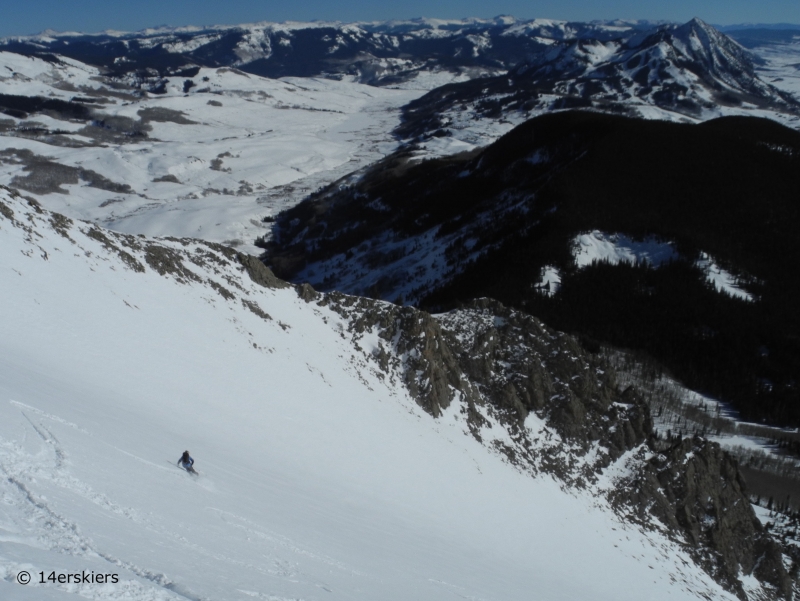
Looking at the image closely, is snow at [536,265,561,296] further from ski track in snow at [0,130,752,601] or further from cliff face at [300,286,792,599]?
ski track in snow at [0,130,752,601]

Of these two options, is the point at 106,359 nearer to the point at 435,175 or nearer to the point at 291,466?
the point at 291,466

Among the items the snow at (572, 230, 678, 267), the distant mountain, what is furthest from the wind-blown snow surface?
the snow at (572, 230, 678, 267)

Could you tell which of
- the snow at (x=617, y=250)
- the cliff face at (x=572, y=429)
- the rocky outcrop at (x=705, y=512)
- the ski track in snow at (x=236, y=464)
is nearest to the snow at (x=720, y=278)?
the snow at (x=617, y=250)

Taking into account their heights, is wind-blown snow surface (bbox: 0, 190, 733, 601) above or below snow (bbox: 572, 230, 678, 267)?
below

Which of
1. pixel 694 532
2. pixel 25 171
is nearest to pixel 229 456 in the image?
pixel 694 532

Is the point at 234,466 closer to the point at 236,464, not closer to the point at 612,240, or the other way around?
the point at 236,464

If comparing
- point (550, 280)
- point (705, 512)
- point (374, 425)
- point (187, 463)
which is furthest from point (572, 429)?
point (550, 280)

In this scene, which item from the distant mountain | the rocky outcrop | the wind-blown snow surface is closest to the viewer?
the wind-blown snow surface

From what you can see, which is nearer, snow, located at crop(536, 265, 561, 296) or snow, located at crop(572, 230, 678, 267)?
snow, located at crop(536, 265, 561, 296)
